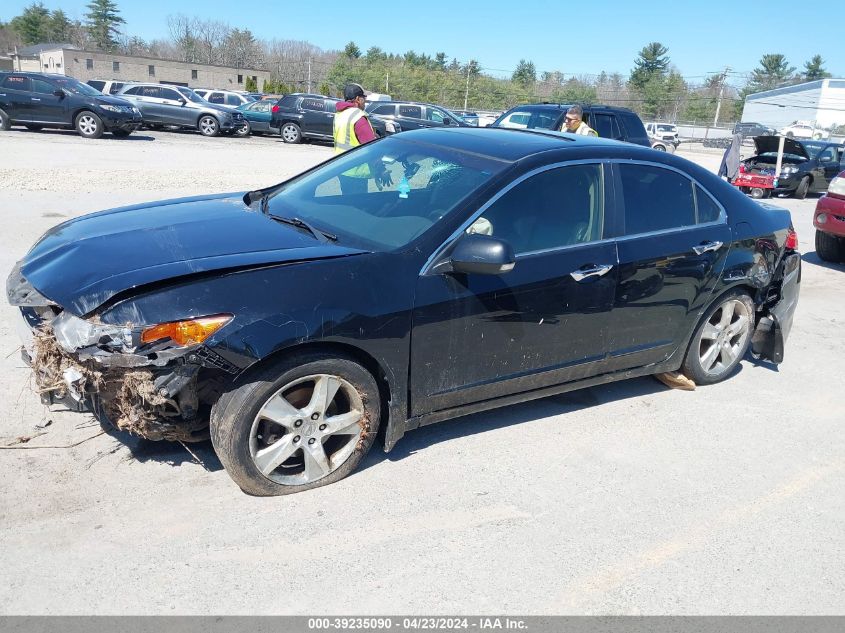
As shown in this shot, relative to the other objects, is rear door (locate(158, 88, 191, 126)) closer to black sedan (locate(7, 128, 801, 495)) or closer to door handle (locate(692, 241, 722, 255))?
black sedan (locate(7, 128, 801, 495))

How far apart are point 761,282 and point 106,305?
14.3 feet

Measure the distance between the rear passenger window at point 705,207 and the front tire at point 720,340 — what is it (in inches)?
22.7

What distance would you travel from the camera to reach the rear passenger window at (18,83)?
63.5 feet

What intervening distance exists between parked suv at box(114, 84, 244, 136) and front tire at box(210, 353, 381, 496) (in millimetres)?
23380

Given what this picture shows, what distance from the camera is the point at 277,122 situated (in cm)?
2573

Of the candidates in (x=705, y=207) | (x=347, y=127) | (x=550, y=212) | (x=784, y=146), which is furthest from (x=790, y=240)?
(x=784, y=146)

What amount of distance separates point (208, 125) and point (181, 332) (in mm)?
23718

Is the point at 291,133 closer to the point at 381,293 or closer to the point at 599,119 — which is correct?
the point at 599,119

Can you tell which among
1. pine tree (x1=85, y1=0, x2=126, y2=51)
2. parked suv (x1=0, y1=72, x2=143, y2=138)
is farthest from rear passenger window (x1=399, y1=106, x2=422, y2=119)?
pine tree (x1=85, y1=0, x2=126, y2=51)

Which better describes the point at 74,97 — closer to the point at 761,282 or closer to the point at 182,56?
the point at 761,282

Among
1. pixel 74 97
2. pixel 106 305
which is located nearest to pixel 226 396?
pixel 106 305

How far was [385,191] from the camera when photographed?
4.17 meters

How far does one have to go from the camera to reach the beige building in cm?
6688

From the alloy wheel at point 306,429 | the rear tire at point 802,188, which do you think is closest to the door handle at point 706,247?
the alloy wheel at point 306,429
